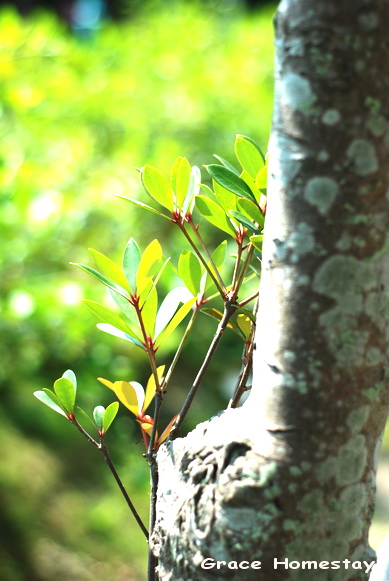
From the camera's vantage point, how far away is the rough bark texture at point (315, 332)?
41 cm

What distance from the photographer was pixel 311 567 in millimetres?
456

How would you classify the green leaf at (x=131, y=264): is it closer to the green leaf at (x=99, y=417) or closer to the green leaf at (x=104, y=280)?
the green leaf at (x=104, y=280)

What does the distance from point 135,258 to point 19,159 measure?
1766mm

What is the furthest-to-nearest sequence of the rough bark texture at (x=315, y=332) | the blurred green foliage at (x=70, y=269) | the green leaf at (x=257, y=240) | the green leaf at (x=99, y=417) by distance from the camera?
the blurred green foliage at (x=70, y=269)
the green leaf at (x=99, y=417)
the green leaf at (x=257, y=240)
the rough bark texture at (x=315, y=332)

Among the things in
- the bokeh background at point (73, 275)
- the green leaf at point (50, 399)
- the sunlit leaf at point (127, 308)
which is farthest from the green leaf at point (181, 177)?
the bokeh background at point (73, 275)

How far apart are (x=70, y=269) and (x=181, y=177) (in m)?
1.78

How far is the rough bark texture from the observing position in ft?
1.35

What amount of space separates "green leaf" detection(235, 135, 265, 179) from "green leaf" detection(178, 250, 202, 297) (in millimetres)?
93

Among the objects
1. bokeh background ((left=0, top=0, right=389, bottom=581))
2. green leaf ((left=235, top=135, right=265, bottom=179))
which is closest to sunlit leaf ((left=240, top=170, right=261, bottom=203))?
green leaf ((left=235, top=135, right=265, bottom=179))

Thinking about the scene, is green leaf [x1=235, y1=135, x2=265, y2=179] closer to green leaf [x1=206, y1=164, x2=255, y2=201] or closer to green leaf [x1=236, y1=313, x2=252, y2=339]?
green leaf [x1=206, y1=164, x2=255, y2=201]

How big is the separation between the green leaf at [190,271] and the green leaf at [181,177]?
56 mm

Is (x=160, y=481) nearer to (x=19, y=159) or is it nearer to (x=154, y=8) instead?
(x=19, y=159)

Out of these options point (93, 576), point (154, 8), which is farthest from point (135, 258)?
point (154, 8)

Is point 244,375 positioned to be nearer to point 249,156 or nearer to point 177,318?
point 177,318
